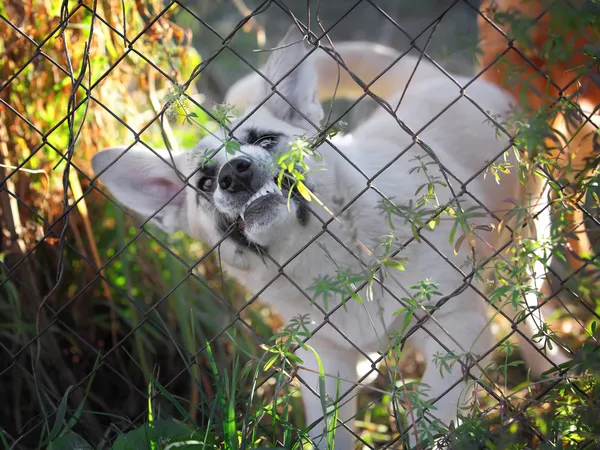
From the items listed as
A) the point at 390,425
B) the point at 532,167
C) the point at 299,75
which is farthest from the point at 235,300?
the point at 532,167

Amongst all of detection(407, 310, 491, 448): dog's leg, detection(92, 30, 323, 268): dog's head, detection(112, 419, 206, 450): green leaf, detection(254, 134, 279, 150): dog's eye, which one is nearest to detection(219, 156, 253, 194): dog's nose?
detection(92, 30, 323, 268): dog's head

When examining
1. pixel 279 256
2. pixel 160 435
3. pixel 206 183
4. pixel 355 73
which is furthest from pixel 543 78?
pixel 160 435

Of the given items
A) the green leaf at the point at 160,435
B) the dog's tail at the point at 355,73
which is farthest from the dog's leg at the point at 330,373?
the dog's tail at the point at 355,73

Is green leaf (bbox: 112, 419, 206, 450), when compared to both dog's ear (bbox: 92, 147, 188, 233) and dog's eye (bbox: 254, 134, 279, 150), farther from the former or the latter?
dog's eye (bbox: 254, 134, 279, 150)

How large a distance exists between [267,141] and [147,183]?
0.57 metres

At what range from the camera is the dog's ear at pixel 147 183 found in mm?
2193

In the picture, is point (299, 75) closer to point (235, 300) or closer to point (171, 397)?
point (171, 397)


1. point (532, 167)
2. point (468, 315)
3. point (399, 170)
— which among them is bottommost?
point (532, 167)

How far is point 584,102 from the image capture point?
2.55 metres

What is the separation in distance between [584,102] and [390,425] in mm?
1640

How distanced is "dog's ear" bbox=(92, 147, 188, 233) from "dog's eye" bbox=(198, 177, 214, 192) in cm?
9

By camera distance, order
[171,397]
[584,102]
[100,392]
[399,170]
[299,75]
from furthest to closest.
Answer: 1. [100,392]
2. [584,102]
3. [399,170]
4. [299,75]
5. [171,397]

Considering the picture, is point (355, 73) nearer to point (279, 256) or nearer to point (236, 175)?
point (279, 256)

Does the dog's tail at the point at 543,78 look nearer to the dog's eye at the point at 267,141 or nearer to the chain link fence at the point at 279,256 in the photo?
the chain link fence at the point at 279,256
